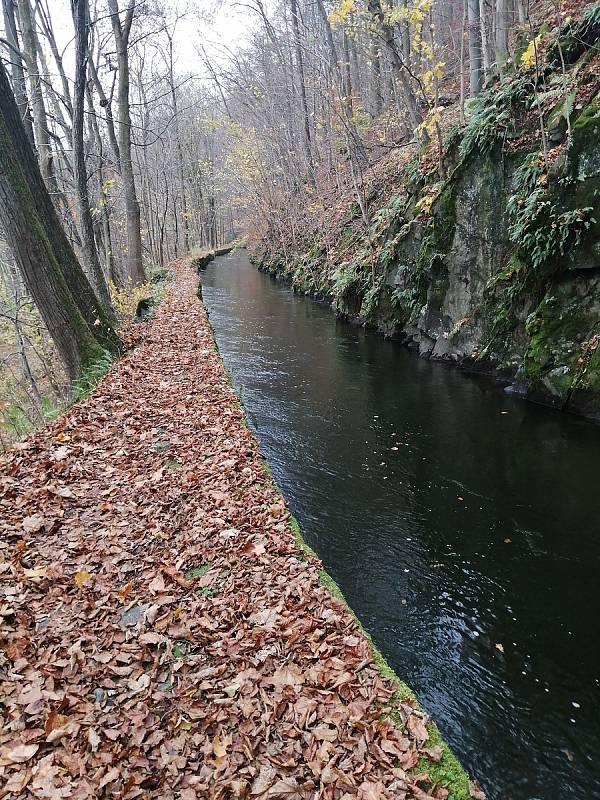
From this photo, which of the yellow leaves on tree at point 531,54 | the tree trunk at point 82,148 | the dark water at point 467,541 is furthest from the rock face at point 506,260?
the tree trunk at point 82,148

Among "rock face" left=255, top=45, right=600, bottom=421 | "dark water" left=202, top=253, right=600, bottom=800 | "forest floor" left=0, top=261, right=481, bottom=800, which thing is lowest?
"dark water" left=202, top=253, right=600, bottom=800

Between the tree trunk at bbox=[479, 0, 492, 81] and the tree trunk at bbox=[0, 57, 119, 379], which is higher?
the tree trunk at bbox=[479, 0, 492, 81]

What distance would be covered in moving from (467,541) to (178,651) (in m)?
3.78

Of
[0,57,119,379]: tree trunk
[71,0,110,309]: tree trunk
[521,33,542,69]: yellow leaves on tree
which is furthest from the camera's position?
[521,33,542,69]: yellow leaves on tree

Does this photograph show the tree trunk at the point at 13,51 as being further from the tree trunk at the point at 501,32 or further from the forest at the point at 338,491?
the tree trunk at the point at 501,32

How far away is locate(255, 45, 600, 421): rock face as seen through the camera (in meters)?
8.48

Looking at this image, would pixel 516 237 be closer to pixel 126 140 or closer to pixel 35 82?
pixel 35 82

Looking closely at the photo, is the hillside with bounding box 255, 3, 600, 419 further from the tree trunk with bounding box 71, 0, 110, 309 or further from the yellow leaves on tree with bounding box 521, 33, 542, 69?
the tree trunk with bounding box 71, 0, 110, 309

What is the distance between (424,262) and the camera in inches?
493

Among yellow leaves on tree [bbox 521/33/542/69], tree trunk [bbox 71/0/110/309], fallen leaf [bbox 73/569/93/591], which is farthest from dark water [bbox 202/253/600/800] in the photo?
yellow leaves on tree [bbox 521/33/542/69]

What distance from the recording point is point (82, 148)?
404 inches

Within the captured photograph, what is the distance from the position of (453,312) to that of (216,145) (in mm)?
47313

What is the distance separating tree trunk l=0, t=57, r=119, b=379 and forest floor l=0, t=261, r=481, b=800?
3.03 m

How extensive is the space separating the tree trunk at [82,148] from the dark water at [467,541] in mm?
4529
